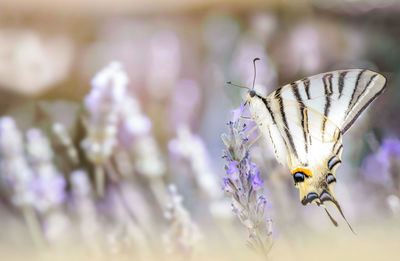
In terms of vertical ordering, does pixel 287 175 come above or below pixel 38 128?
below

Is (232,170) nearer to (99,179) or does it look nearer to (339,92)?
(339,92)

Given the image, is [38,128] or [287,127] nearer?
[287,127]

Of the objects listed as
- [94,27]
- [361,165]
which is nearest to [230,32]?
[94,27]

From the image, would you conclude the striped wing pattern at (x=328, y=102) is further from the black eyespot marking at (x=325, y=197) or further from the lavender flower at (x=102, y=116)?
the lavender flower at (x=102, y=116)

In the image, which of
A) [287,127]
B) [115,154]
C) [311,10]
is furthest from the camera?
[311,10]

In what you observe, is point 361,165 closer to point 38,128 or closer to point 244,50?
point 244,50

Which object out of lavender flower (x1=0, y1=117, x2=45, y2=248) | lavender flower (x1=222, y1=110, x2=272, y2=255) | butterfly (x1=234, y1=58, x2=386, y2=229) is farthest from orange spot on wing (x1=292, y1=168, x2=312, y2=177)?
lavender flower (x1=0, y1=117, x2=45, y2=248)

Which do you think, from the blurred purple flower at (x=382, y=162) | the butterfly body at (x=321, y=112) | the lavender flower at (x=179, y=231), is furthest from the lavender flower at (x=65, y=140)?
the blurred purple flower at (x=382, y=162)
